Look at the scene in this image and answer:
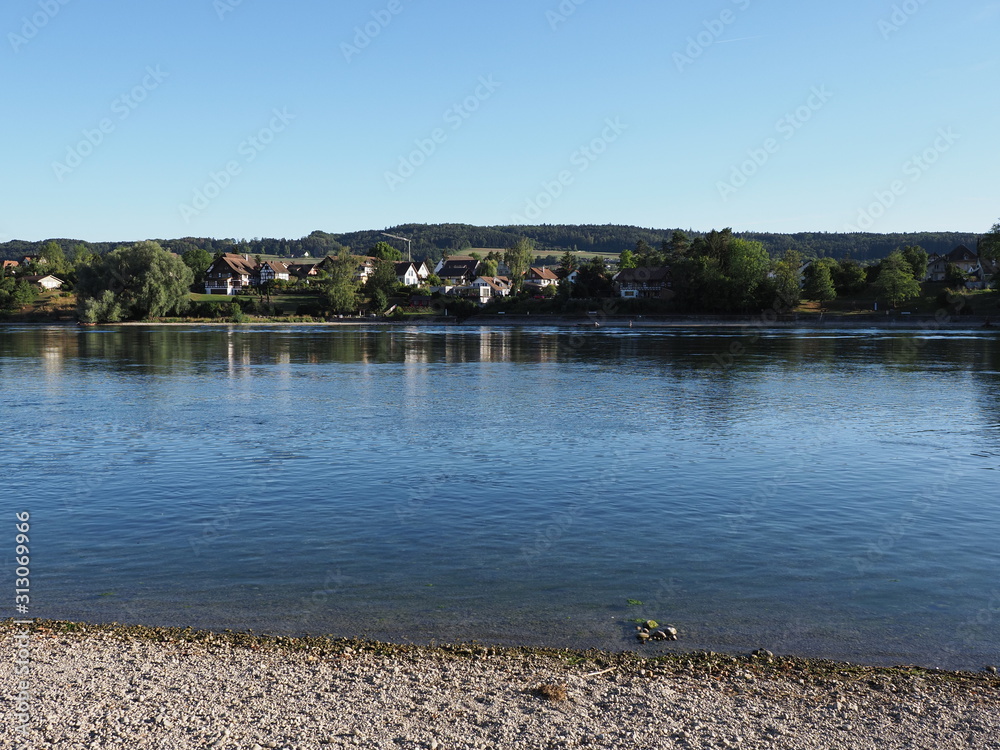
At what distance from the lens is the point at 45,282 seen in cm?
17000

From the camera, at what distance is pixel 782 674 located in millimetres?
9789

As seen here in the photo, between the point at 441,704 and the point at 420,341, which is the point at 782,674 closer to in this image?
the point at 441,704

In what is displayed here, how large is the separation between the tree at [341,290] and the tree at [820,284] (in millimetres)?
86537

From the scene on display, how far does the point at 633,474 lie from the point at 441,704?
1400 centimetres

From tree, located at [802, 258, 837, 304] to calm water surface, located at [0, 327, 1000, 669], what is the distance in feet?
355

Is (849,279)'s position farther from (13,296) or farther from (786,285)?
(13,296)

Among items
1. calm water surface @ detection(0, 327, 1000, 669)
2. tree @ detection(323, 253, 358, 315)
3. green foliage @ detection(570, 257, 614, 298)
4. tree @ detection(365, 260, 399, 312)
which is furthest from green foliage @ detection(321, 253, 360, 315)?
calm water surface @ detection(0, 327, 1000, 669)

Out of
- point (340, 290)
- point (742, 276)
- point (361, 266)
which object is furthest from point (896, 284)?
point (361, 266)

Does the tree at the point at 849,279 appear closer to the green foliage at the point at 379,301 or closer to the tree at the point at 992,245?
the tree at the point at 992,245

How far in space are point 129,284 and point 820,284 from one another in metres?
116

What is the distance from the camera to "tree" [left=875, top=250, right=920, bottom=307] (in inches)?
5399

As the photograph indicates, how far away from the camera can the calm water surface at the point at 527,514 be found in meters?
11.9

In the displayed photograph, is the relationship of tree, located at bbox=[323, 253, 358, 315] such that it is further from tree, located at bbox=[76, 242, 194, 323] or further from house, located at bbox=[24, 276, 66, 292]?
house, located at bbox=[24, 276, 66, 292]

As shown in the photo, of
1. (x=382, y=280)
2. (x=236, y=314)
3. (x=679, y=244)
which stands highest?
(x=679, y=244)
